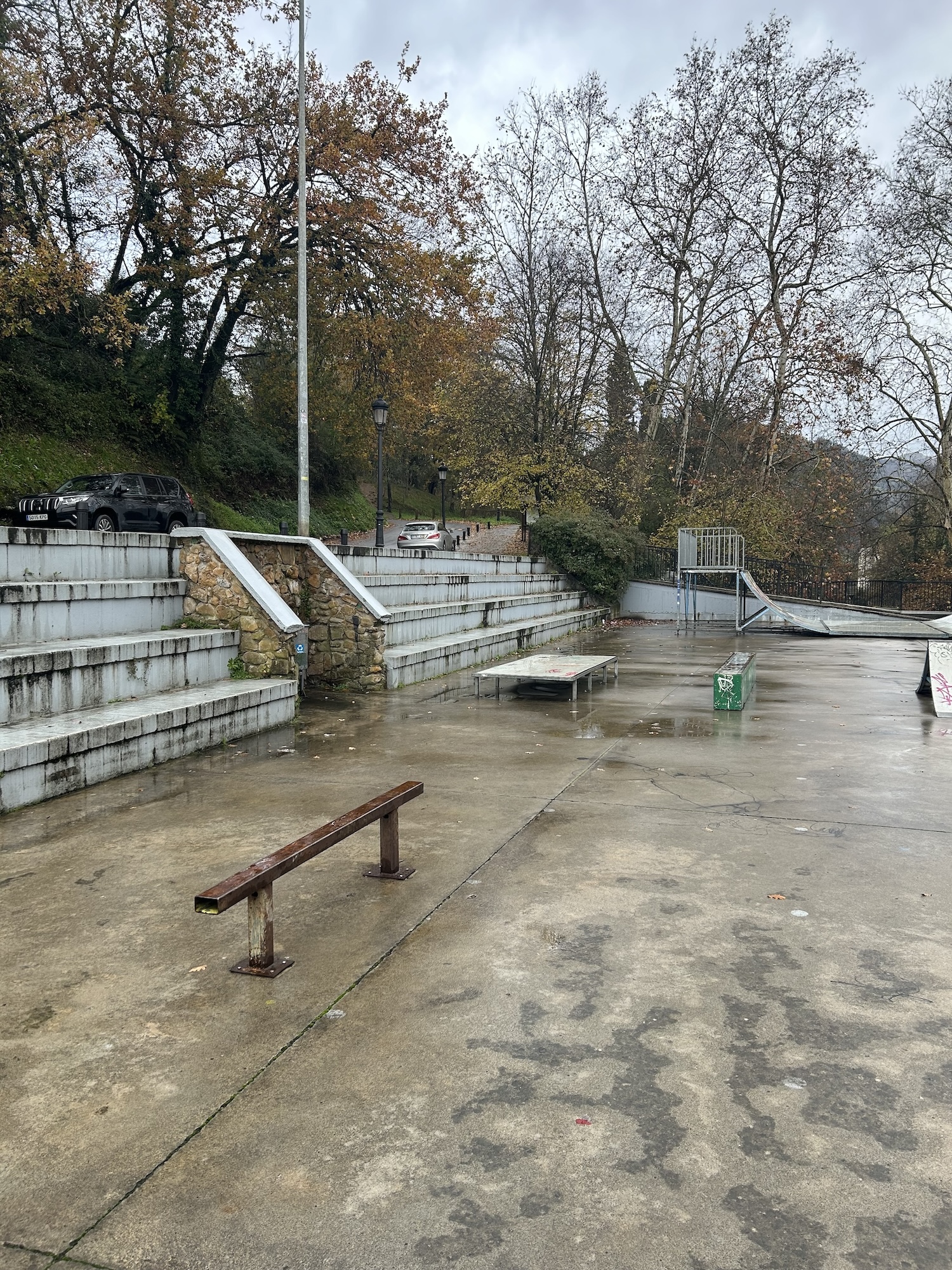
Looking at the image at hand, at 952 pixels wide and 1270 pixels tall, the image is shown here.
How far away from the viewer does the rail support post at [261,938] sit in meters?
3.49

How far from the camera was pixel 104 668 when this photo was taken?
7488 mm

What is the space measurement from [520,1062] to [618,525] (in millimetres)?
27576

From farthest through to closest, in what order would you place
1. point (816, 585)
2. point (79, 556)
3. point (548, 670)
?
point (816, 585) → point (548, 670) → point (79, 556)

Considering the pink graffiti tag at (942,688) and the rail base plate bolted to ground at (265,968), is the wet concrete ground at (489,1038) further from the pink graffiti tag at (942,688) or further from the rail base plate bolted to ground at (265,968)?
the pink graffiti tag at (942,688)

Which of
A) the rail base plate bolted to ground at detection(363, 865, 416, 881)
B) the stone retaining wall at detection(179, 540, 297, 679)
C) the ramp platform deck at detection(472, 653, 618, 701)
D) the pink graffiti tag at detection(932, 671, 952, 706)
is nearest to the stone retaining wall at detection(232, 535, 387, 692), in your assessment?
the stone retaining wall at detection(179, 540, 297, 679)

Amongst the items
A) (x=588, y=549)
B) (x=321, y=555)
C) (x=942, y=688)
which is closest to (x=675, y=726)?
(x=942, y=688)

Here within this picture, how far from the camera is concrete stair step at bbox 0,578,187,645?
7.79m

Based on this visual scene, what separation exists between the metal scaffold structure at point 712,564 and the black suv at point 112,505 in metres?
13.9

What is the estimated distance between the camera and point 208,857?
16.1 ft

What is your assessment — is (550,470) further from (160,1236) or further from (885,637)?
(160,1236)

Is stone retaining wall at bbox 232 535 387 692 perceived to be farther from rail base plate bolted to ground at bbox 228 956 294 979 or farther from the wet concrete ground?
rail base plate bolted to ground at bbox 228 956 294 979

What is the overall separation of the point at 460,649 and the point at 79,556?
615cm

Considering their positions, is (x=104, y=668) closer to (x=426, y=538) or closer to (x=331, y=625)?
(x=331, y=625)

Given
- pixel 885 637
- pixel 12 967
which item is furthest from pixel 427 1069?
pixel 885 637
